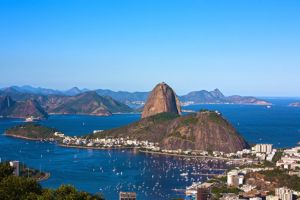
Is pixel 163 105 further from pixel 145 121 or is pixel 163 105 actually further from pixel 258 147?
pixel 258 147

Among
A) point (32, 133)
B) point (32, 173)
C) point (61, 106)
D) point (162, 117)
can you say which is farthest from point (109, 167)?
point (61, 106)

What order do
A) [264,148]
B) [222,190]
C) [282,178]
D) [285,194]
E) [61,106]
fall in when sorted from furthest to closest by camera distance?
[61,106] → [264,148] → [282,178] → [222,190] → [285,194]

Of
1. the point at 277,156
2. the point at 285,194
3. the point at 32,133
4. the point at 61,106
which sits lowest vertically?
the point at 285,194

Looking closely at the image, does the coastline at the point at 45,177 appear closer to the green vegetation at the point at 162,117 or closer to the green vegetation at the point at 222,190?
the green vegetation at the point at 222,190

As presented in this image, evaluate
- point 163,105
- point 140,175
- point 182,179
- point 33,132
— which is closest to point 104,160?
point 140,175

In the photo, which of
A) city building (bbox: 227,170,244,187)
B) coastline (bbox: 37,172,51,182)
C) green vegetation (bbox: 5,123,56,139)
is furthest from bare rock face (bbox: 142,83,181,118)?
city building (bbox: 227,170,244,187)

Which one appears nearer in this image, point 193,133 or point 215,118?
point 193,133

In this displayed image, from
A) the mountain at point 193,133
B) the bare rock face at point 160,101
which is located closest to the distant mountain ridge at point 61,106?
the bare rock face at point 160,101

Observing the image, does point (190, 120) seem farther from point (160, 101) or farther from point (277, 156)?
point (160, 101)
